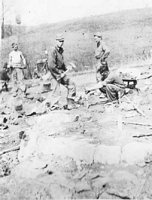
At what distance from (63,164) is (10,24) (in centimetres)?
562

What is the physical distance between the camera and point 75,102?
7.89m

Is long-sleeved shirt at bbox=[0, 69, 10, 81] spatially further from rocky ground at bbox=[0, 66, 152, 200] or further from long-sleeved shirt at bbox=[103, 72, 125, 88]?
long-sleeved shirt at bbox=[103, 72, 125, 88]

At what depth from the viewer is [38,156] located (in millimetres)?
5773

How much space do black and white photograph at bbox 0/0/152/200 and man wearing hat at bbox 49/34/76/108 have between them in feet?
0.07

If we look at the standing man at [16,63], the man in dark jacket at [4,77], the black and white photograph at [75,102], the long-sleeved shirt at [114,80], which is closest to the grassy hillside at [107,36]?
the black and white photograph at [75,102]

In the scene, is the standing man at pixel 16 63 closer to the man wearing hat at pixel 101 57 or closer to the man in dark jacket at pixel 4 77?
the man in dark jacket at pixel 4 77

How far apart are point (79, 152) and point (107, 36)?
532cm

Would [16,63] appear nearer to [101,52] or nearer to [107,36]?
[107,36]

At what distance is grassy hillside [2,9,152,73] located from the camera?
32.4 feet

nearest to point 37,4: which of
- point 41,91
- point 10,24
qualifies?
point 10,24

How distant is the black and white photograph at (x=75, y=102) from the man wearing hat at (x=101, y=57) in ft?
0.07

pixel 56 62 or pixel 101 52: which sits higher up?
pixel 101 52

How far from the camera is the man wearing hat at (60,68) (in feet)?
24.9

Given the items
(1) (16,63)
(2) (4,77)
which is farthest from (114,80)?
(2) (4,77)
